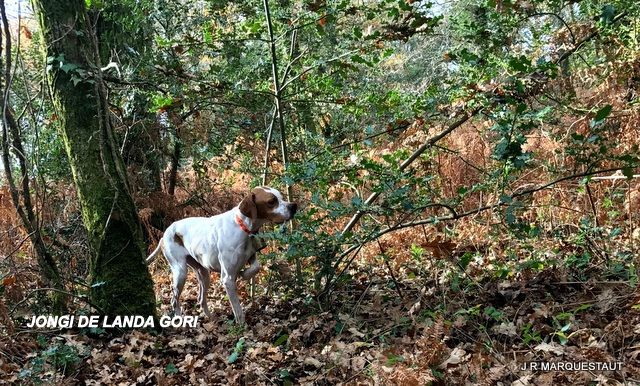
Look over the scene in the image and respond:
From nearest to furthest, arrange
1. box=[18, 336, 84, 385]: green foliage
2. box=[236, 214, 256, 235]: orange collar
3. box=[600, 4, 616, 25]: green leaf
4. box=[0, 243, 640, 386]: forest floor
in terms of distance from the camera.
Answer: box=[0, 243, 640, 386]: forest floor
box=[18, 336, 84, 385]: green foliage
box=[600, 4, 616, 25]: green leaf
box=[236, 214, 256, 235]: orange collar

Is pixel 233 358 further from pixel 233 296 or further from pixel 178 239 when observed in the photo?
pixel 178 239

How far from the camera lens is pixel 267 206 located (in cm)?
553

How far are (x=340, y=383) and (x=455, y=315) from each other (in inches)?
54.2

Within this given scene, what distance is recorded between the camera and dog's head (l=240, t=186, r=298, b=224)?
5.50 meters

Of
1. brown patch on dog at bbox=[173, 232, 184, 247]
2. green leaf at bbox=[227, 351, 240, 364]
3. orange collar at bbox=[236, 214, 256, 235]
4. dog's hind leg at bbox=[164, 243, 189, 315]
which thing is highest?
orange collar at bbox=[236, 214, 256, 235]

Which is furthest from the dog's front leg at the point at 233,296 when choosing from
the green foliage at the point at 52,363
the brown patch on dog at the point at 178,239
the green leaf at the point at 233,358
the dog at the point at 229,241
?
the green foliage at the point at 52,363

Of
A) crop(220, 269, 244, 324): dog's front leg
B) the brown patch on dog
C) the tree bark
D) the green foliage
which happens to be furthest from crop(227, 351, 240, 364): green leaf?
the brown patch on dog

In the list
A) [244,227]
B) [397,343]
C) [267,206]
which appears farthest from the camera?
[244,227]

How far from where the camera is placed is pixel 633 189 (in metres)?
6.15

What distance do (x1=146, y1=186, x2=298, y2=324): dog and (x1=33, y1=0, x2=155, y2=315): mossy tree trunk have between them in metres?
0.81

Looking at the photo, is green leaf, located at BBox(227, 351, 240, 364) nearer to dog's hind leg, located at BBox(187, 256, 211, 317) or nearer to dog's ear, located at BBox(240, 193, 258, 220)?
dog's ear, located at BBox(240, 193, 258, 220)

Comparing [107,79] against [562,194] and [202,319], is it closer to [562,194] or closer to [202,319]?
[202,319]

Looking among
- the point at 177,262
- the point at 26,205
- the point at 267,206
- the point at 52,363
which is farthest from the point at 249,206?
the point at 52,363

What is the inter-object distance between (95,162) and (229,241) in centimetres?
142
